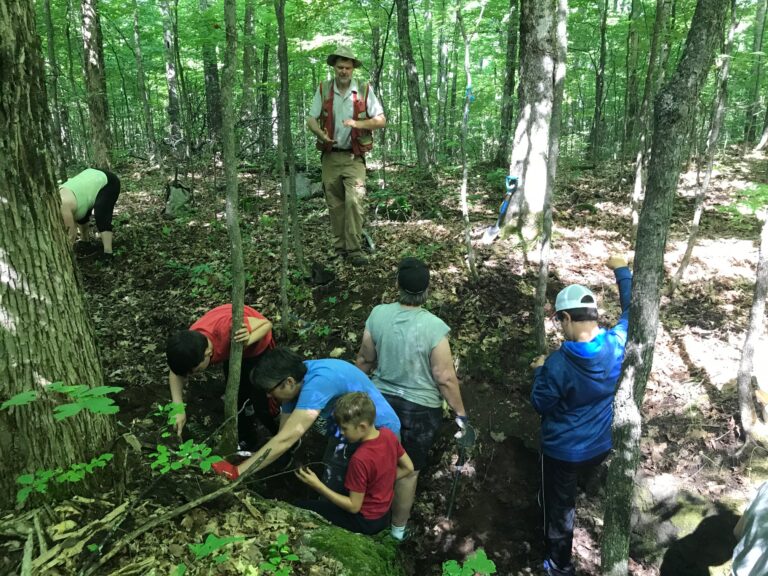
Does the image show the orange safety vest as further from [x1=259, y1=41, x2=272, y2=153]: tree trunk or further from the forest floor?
[x1=259, y1=41, x2=272, y2=153]: tree trunk

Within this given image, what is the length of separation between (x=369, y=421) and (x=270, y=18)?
42.6 ft

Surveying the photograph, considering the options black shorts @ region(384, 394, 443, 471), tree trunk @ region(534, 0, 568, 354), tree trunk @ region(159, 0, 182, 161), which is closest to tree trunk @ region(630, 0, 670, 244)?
tree trunk @ region(534, 0, 568, 354)

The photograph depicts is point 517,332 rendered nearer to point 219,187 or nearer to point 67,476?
point 67,476

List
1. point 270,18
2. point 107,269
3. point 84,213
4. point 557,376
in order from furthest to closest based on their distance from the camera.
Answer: point 270,18 < point 107,269 < point 84,213 < point 557,376

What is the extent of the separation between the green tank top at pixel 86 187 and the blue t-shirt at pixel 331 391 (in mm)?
4952

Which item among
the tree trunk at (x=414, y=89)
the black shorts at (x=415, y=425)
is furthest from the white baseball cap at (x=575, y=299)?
the tree trunk at (x=414, y=89)

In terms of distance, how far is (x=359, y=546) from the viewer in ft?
9.49

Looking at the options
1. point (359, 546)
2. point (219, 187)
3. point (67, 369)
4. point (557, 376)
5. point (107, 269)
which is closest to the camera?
point (67, 369)

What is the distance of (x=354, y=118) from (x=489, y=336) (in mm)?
3301

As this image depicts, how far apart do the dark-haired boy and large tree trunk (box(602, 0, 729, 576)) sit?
250 centimetres

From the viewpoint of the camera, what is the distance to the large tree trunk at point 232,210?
3053 millimetres

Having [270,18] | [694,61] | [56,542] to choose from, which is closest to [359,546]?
[56,542]

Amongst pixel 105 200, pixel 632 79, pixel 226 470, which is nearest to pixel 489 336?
pixel 226 470

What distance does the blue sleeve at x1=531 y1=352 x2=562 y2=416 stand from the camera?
350 cm
